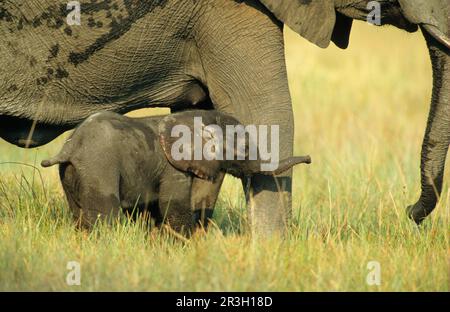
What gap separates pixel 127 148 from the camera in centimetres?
533

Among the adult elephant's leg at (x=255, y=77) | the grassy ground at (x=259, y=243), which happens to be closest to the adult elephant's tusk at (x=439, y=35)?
the adult elephant's leg at (x=255, y=77)

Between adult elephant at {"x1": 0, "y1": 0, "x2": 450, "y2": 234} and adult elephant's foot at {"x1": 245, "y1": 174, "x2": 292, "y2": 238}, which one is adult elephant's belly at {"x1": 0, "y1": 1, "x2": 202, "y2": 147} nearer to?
adult elephant at {"x1": 0, "y1": 0, "x2": 450, "y2": 234}

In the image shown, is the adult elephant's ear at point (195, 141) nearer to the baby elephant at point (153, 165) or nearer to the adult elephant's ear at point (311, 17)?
the baby elephant at point (153, 165)

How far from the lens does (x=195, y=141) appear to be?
5.59 metres

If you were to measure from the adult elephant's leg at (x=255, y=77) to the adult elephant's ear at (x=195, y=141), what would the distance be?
0.63 feet

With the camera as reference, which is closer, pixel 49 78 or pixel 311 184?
pixel 49 78

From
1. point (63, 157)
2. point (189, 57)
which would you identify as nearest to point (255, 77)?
point (189, 57)

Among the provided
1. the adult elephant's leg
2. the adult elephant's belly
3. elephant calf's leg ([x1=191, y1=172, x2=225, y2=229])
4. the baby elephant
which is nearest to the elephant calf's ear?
the baby elephant

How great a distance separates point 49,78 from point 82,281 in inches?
55.5

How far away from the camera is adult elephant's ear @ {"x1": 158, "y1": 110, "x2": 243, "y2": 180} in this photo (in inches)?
218

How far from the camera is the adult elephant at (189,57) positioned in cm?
555

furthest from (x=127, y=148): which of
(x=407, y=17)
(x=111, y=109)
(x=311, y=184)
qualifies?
(x=311, y=184)
